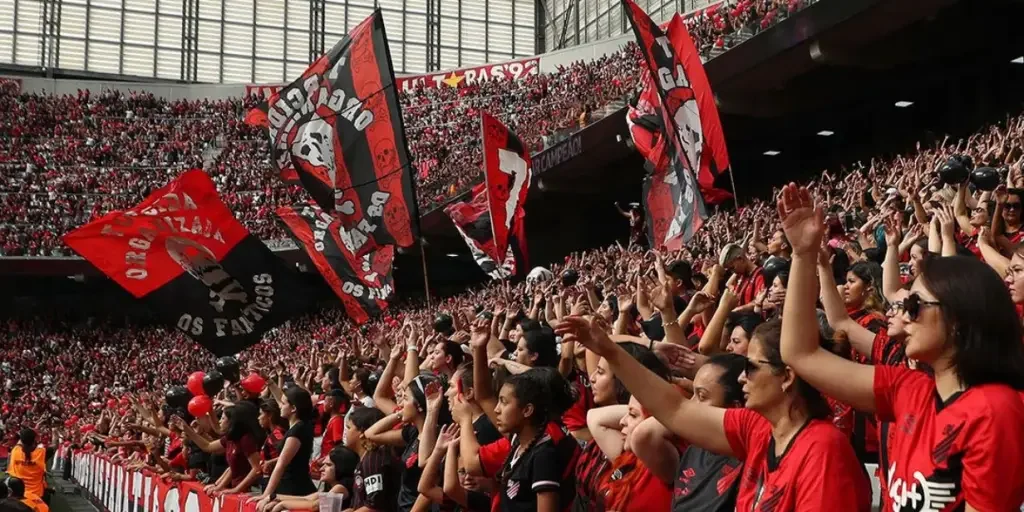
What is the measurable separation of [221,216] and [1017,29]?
13.1 metres

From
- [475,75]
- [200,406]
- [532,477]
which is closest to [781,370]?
[532,477]

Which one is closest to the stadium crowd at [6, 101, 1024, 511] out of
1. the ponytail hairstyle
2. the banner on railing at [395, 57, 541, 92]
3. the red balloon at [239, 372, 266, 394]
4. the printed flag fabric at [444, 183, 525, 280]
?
the red balloon at [239, 372, 266, 394]

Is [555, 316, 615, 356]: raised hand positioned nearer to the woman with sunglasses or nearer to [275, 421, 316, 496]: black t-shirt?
the woman with sunglasses

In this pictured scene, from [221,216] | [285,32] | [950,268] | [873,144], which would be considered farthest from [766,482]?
[285,32]

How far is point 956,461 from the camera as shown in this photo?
235 cm

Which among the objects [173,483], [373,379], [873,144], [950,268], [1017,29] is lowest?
[173,483]

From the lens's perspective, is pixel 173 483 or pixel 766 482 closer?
pixel 766 482

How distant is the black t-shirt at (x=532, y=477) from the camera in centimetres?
401

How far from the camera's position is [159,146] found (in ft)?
133

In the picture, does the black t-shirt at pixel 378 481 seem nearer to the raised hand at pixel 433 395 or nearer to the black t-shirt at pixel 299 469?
the raised hand at pixel 433 395

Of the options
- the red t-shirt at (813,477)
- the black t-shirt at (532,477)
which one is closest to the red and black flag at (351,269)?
the black t-shirt at (532,477)

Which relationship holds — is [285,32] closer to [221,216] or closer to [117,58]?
[117,58]

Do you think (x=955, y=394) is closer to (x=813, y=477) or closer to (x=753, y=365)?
(x=813, y=477)

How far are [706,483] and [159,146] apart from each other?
39800 mm
